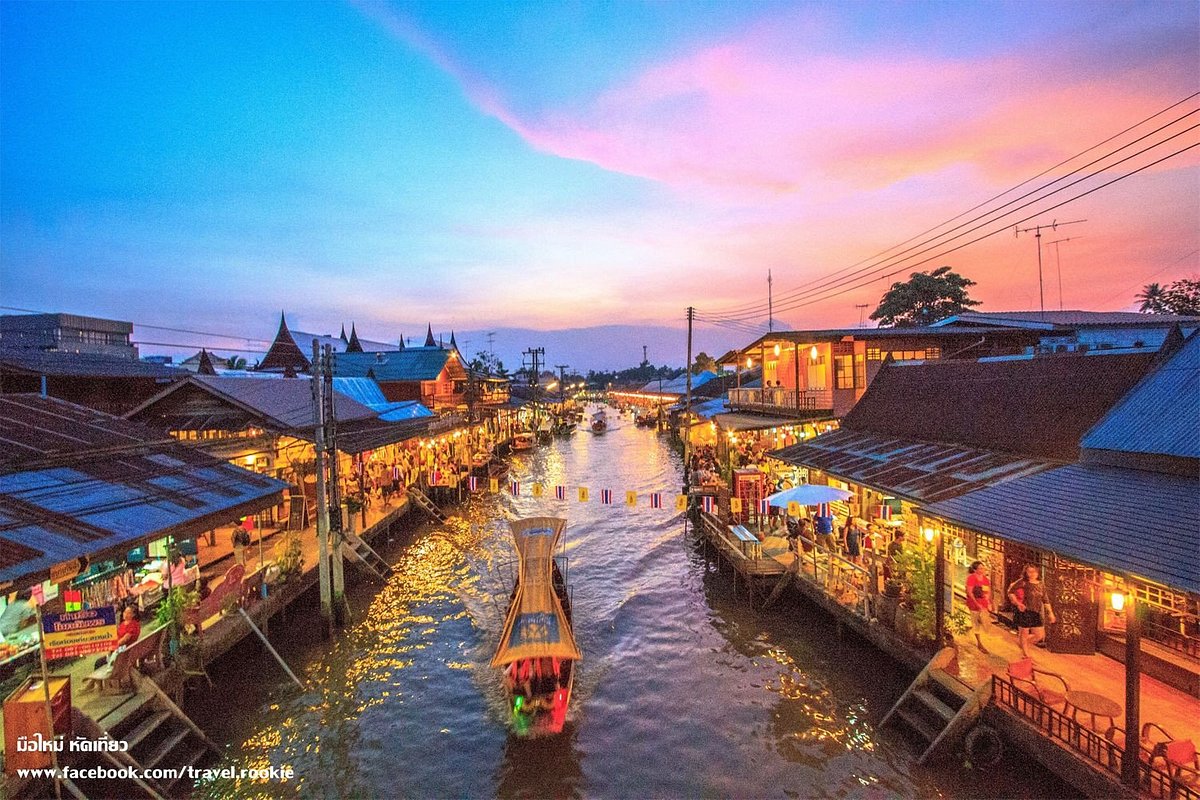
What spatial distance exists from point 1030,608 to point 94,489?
19032 millimetres

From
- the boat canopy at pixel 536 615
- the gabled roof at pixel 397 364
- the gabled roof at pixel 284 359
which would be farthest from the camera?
the gabled roof at pixel 397 364

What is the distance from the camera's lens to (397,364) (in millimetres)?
51281

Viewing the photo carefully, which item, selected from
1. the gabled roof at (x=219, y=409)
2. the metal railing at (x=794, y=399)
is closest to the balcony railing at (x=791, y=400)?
the metal railing at (x=794, y=399)

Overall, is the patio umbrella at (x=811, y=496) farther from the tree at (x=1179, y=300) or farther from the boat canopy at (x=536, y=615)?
the tree at (x=1179, y=300)

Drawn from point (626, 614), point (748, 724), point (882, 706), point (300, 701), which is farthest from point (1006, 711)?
point (300, 701)

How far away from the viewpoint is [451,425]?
1558 inches

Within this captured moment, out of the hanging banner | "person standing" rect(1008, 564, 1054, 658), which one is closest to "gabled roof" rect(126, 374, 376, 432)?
the hanging banner

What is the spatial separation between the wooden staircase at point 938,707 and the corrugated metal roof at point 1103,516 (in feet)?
9.24

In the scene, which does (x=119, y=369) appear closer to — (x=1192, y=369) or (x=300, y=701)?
(x=300, y=701)

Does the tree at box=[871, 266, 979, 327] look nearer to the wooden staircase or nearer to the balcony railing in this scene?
the balcony railing

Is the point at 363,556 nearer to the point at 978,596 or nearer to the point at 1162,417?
the point at 978,596

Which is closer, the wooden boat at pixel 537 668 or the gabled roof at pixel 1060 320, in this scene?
the wooden boat at pixel 537 668

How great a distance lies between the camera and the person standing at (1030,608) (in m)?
11.0

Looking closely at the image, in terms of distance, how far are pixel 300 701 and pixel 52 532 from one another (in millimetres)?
6215
